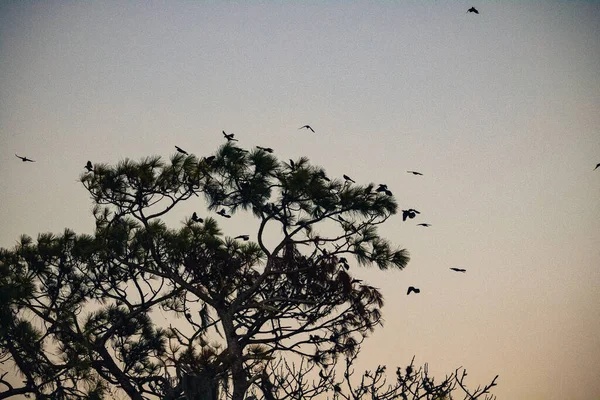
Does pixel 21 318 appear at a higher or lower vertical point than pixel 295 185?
lower

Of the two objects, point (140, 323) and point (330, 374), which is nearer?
point (330, 374)

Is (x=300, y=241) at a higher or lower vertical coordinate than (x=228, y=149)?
lower

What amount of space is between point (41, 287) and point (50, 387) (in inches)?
49.0

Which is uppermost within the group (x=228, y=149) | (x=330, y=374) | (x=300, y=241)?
(x=228, y=149)

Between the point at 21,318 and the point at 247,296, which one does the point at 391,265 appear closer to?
the point at 247,296

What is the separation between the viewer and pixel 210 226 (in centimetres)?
977

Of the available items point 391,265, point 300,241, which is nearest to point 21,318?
point 300,241

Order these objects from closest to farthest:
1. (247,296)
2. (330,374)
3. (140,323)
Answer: (330,374)
(247,296)
(140,323)

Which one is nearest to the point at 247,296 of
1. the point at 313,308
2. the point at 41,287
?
the point at 313,308

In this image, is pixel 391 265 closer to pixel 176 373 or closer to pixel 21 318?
pixel 176 373

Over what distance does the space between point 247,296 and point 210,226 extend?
3.21 ft

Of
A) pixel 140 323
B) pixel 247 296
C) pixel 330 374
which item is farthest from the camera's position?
pixel 140 323

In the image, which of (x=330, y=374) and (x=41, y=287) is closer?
(x=330, y=374)

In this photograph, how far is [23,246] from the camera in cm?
1009
